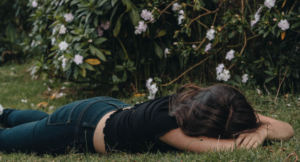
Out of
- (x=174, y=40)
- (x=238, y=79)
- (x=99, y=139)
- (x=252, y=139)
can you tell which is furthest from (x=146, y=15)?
(x=252, y=139)

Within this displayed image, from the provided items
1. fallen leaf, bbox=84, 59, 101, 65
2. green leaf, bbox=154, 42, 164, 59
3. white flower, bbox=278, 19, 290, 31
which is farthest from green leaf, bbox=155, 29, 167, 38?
white flower, bbox=278, 19, 290, 31

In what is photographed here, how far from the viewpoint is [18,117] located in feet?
8.54

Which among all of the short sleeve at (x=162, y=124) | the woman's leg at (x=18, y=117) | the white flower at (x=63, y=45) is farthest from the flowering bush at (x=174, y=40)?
the short sleeve at (x=162, y=124)

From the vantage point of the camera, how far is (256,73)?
122 inches

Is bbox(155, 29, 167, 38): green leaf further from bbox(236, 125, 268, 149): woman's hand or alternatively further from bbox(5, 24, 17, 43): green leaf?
bbox(5, 24, 17, 43): green leaf

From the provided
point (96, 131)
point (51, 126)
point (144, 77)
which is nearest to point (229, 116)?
point (96, 131)

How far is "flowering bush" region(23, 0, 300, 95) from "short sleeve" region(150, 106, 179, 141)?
1478mm

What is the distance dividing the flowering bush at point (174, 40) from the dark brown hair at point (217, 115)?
4.60 ft

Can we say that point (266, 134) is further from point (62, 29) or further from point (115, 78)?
point (62, 29)

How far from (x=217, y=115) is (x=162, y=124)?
0.32 m

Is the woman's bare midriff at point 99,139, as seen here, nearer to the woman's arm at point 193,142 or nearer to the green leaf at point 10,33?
the woman's arm at point 193,142

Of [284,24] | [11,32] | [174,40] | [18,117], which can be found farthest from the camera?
[11,32]

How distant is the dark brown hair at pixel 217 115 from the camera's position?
165 centimetres

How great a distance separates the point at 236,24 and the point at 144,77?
132 cm
